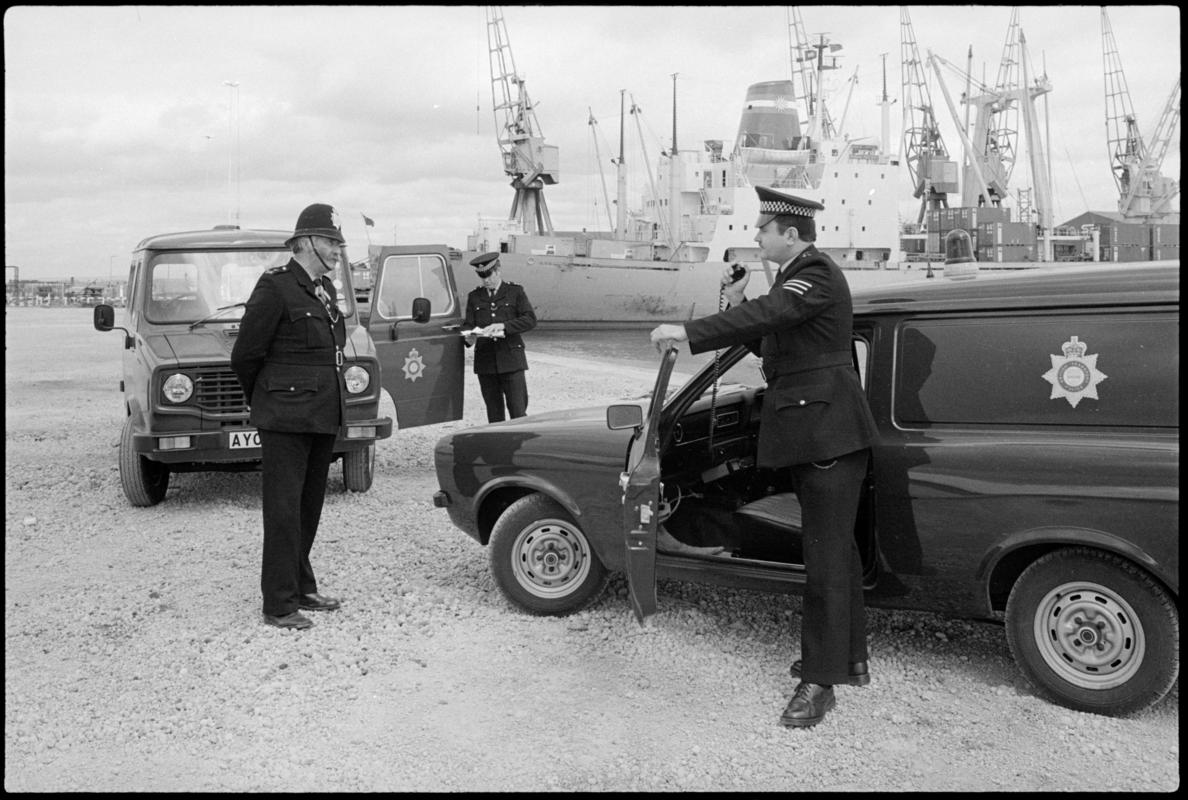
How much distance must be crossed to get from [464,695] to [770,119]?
46577mm

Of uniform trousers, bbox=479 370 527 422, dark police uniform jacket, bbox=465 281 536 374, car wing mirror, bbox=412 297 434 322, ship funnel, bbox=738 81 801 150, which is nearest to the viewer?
car wing mirror, bbox=412 297 434 322

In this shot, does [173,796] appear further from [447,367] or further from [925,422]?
[447,367]

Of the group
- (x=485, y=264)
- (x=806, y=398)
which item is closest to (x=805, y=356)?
(x=806, y=398)

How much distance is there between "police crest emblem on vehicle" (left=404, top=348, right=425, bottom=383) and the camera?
922 centimetres

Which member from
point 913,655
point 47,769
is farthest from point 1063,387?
point 47,769

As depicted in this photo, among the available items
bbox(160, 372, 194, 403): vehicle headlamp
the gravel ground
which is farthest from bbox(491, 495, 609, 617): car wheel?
bbox(160, 372, 194, 403): vehicle headlamp

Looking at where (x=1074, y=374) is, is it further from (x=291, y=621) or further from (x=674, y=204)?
(x=674, y=204)

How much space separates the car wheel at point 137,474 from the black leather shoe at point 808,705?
5.81 m

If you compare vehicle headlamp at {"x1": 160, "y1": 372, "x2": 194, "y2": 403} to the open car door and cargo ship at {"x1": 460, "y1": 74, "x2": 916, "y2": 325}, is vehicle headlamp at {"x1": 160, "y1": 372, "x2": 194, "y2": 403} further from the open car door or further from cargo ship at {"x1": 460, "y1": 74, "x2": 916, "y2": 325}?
cargo ship at {"x1": 460, "y1": 74, "x2": 916, "y2": 325}

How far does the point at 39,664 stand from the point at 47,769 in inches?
47.4

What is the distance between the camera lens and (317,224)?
5.21 m

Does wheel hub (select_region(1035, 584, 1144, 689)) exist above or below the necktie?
below

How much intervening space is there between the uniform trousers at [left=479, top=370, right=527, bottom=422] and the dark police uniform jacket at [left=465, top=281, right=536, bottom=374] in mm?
62

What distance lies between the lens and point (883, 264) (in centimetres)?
4709
